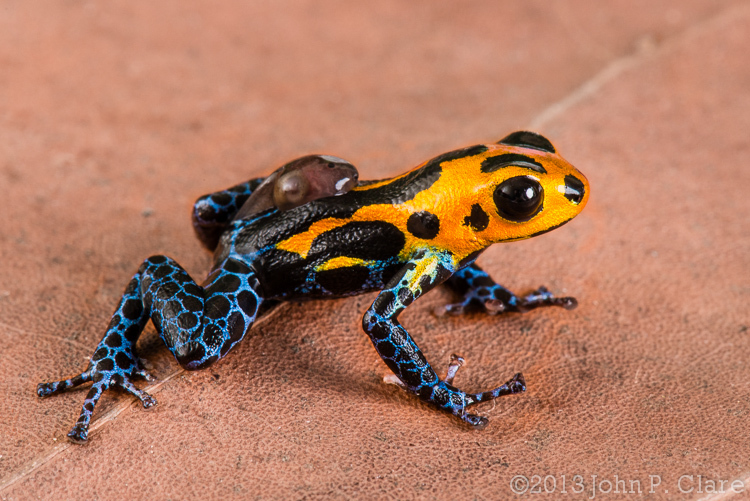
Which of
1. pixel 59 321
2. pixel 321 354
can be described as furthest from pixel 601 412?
pixel 59 321

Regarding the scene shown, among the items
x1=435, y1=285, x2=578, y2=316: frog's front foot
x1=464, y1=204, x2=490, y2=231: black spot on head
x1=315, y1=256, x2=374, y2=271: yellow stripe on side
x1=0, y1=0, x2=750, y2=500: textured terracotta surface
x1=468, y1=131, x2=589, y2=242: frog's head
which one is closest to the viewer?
→ x1=0, y1=0, x2=750, y2=500: textured terracotta surface

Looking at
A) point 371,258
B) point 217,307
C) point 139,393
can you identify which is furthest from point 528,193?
point 139,393

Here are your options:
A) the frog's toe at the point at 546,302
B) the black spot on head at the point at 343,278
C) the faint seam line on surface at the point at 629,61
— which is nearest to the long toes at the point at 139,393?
the black spot on head at the point at 343,278

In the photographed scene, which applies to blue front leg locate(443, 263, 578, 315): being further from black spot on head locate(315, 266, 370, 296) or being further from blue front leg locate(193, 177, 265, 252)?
blue front leg locate(193, 177, 265, 252)

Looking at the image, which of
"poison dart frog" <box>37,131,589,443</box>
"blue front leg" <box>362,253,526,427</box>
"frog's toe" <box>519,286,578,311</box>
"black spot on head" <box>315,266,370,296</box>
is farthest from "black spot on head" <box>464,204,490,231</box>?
"frog's toe" <box>519,286,578,311</box>

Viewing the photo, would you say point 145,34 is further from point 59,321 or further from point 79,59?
point 59,321

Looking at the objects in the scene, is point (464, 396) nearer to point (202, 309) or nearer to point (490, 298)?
point (490, 298)

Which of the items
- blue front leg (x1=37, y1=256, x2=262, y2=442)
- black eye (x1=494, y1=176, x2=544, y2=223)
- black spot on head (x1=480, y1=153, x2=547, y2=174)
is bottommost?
blue front leg (x1=37, y1=256, x2=262, y2=442)
